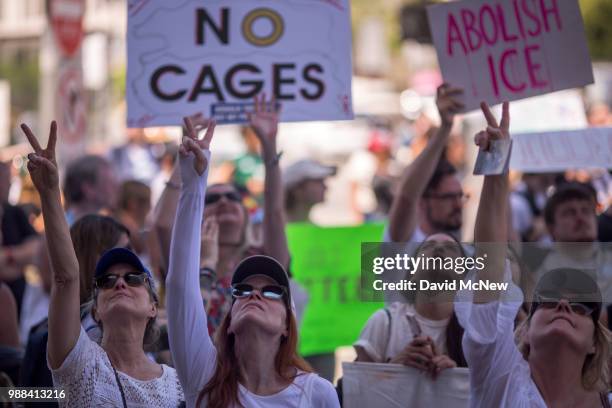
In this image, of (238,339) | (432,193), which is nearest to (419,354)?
(238,339)

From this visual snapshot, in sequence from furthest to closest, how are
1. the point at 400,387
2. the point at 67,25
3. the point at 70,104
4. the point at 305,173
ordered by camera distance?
the point at 67,25, the point at 70,104, the point at 305,173, the point at 400,387

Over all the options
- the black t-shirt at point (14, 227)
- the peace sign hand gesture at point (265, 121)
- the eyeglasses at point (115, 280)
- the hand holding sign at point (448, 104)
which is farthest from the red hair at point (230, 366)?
the black t-shirt at point (14, 227)

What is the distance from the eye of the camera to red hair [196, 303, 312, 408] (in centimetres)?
428

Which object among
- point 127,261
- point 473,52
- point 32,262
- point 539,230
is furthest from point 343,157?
point 127,261

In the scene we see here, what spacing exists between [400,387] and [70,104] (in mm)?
5761

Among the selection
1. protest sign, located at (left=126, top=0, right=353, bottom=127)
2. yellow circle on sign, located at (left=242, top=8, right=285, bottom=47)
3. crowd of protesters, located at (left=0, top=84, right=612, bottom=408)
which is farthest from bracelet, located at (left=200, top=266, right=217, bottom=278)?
yellow circle on sign, located at (left=242, top=8, right=285, bottom=47)

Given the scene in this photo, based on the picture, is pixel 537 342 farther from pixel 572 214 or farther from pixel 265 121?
pixel 572 214

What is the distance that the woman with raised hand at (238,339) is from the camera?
14.2 ft

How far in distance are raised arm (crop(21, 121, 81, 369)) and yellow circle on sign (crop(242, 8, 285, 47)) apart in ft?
7.48

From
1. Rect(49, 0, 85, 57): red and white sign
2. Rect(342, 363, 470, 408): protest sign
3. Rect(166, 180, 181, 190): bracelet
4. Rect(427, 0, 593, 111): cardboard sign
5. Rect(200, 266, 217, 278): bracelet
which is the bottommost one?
Rect(342, 363, 470, 408): protest sign

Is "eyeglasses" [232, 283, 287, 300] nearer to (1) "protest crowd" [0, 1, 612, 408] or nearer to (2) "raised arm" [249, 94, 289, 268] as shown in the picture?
(1) "protest crowd" [0, 1, 612, 408]

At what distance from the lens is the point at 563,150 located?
6723 mm

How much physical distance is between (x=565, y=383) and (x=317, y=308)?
3.91m

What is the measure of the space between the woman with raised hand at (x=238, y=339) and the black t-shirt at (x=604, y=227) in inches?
165
